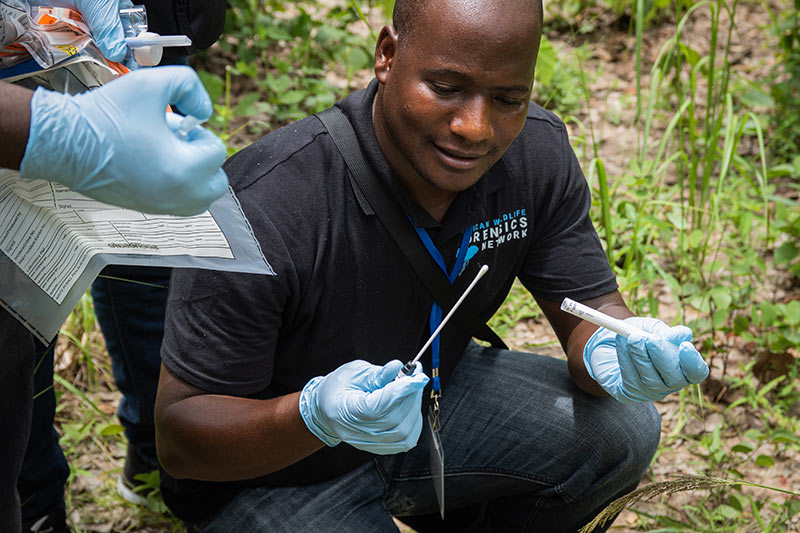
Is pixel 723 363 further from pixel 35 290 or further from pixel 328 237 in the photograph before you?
pixel 35 290

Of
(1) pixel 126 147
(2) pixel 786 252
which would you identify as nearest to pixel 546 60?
(2) pixel 786 252

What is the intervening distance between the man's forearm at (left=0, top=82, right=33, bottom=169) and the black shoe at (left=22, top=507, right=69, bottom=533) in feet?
3.73

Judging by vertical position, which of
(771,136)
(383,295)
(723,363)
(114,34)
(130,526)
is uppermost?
(114,34)

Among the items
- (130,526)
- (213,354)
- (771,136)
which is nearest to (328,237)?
(213,354)

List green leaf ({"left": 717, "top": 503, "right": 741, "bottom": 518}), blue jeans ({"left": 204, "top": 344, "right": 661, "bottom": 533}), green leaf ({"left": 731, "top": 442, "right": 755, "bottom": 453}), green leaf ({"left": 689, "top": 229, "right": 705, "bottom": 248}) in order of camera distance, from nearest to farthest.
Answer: blue jeans ({"left": 204, "top": 344, "right": 661, "bottom": 533}) < green leaf ({"left": 717, "top": 503, "right": 741, "bottom": 518}) < green leaf ({"left": 731, "top": 442, "right": 755, "bottom": 453}) < green leaf ({"left": 689, "top": 229, "right": 705, "bottom": 248})

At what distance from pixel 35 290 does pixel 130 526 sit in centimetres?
98

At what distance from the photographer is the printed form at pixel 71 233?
1.17m

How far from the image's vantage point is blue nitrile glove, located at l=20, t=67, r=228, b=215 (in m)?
0.96

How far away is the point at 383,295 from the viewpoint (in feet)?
5.08

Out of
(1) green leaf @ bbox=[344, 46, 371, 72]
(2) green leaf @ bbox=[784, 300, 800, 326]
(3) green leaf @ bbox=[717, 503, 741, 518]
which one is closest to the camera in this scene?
(3) green leaf @ bbox=[717, 503, 741, 518]

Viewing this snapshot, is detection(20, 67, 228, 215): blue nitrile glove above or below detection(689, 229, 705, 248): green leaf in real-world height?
above

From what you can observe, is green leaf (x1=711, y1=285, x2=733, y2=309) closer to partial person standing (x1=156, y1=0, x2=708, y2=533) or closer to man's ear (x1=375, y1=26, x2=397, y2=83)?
partial person standing (x1=156, y1=0, x2=708, y2=533)

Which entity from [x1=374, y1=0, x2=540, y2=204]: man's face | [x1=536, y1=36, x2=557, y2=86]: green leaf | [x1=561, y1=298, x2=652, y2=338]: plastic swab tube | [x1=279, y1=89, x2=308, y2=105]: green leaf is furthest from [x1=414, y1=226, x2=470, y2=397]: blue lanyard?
[x1=279, y1=89, x2=308, y2=105]: green leaf

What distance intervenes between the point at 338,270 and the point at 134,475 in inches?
35.2
